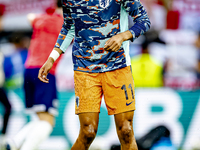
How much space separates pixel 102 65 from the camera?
8.21 feet

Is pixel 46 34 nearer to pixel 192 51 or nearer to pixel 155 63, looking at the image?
pixel 155 63

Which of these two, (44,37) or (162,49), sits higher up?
(44,37)

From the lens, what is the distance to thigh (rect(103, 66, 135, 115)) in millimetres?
2486

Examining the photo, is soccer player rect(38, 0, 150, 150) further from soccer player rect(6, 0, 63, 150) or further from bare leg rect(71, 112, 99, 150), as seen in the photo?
soccer player rect(6, 0, 63, 150)

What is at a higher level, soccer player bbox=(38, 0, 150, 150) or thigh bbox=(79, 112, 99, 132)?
soccer player bbox=(38, 0, 150, 150)

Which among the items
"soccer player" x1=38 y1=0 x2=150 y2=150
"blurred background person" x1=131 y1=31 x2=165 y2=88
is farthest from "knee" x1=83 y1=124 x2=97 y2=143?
"blurred background person" x1=131 y1=31 x2=165 y2=88

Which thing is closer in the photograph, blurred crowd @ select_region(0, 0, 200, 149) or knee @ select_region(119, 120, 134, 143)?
knee @ select_region(119, 120, 134, 143)

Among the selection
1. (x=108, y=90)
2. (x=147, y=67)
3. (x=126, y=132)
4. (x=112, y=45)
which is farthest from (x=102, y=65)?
(x=147, y=67)

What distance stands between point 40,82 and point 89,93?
144 centimetres

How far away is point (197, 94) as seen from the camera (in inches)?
198

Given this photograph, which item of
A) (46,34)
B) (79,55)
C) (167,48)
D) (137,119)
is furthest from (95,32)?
(167,48)

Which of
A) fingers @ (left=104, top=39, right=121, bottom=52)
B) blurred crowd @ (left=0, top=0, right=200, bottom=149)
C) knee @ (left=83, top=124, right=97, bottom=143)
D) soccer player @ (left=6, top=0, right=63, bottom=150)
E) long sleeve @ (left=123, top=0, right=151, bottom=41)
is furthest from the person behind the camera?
blurred crowd @ (left=0, top=0, right=200, bottom=149)

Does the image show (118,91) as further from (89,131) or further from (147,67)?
(147,67)

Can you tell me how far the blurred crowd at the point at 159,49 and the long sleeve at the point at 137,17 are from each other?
2.90 metres
